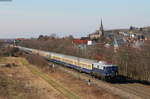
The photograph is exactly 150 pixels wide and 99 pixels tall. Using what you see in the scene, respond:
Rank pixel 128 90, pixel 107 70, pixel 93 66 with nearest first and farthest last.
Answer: pixel 128 90 < pixel 107 70 < pixel 93 66

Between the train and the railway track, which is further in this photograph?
the train

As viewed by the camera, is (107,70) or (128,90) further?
(107,70)

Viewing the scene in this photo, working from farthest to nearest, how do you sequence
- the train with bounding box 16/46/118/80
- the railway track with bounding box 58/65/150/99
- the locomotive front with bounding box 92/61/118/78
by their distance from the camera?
the train with bounding box 16/46/118/80 → the locomotive front with bounding box 92/61/118/78 → the railway track with bounding box 58/65/150/99

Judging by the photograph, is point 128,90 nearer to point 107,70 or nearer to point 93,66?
point 107,70

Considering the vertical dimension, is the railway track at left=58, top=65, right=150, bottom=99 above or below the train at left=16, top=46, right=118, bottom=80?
below

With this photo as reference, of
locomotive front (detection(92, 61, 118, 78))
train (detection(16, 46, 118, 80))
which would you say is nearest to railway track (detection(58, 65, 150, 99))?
locomotive front (detection(92, 61, 118, 78))

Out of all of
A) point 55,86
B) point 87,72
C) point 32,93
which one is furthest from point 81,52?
point 32,93

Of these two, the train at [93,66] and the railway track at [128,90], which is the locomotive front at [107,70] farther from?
the railway track at [128,90]

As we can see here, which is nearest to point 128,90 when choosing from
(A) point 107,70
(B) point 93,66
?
(A) point 107,70

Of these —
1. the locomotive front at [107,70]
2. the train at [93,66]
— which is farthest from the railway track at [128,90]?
the train at [93,66]

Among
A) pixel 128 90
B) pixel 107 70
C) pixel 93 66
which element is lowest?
pixel 128 90

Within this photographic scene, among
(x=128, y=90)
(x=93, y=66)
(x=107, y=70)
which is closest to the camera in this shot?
(x=128, y=90)

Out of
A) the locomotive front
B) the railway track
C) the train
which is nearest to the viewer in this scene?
the railway track

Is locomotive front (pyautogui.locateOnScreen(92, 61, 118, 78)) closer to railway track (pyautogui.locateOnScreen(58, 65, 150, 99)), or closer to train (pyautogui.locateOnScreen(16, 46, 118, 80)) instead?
train (pyautogui.locateOnScreen(16, 46, 118, 80))
